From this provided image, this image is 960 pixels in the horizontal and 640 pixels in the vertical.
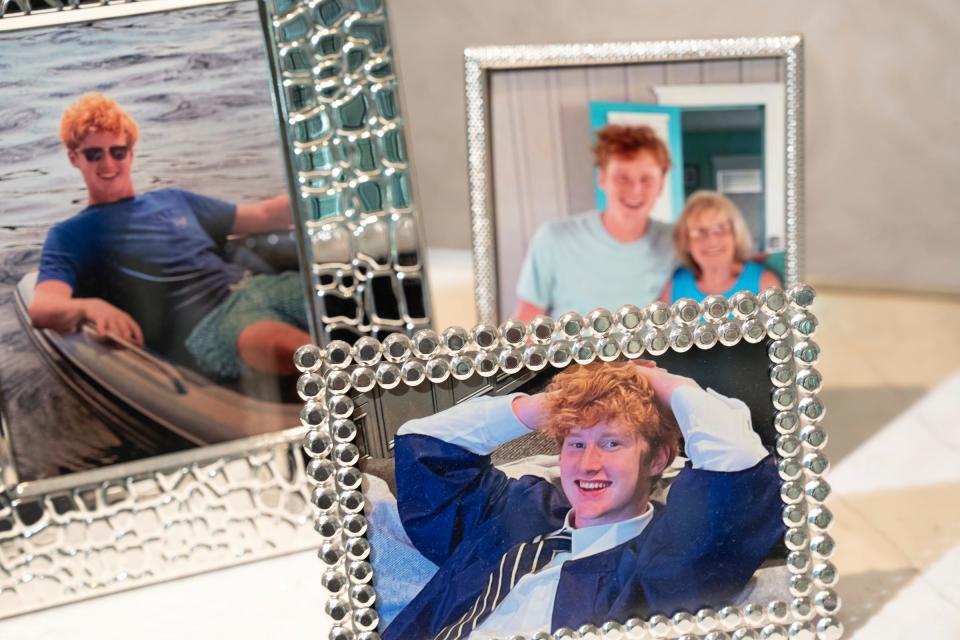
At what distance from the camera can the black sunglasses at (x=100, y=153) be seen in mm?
598

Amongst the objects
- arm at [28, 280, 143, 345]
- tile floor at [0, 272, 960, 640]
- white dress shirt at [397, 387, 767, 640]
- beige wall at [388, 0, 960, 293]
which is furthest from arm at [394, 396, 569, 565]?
beige wall at [388, 0, 960, 293]

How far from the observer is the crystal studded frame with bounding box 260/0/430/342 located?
0.63 m

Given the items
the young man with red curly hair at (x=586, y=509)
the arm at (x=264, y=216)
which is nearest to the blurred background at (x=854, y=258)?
the young man with red curly hair at (x=586, y=509)

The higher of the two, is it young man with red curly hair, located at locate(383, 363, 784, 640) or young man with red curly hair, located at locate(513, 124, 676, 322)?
young man with red curly hair, located at locate(513, 124, 676, 322)

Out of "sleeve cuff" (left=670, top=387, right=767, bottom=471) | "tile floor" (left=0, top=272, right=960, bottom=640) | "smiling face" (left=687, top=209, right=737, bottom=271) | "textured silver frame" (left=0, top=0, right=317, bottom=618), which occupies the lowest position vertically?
"tile floor" (left=0, top=272, right=960, bottom=640)

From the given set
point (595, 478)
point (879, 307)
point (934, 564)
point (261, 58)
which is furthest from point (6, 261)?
point (879, 307)

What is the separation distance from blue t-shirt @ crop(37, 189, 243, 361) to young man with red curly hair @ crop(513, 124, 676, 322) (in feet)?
0.74

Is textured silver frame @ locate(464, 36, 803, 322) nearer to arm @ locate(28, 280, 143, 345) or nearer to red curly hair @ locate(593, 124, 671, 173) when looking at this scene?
red curly hair @ locate(593, 124, 671, 173)

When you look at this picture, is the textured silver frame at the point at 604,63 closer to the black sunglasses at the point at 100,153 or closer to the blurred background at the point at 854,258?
the blurred background at the point at 854,258

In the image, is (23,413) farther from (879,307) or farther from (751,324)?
(879,307)

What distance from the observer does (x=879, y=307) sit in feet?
3.26

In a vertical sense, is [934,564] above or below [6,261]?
below

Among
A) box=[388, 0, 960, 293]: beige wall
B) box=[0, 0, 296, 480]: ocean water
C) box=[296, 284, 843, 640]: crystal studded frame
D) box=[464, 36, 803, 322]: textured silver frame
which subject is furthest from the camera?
box=[388, 0, 960, 293]: beige wall

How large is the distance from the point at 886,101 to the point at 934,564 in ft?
1.85
